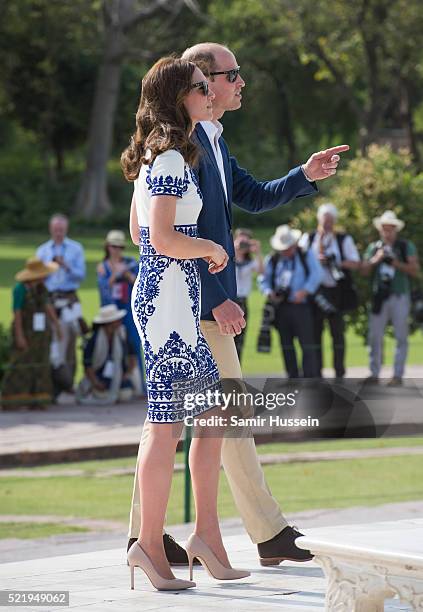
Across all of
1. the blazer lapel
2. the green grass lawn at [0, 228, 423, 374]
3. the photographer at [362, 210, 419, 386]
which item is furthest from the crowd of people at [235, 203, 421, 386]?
the blazer lapel

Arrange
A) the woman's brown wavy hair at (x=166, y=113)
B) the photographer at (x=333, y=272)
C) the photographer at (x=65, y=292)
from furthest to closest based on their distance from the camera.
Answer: the photographer at (x=333, y=272)
the photographer at (x=65, y=292)
the woman's brown wavy hair at (x=166, y=113)

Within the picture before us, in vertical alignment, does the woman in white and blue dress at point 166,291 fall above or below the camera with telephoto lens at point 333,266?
below

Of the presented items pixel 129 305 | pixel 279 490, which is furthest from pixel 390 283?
pixel 279 490

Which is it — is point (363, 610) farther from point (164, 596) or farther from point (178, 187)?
point (178, 187)

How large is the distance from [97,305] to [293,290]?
37.1ft

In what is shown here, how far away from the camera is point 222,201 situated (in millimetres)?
5758

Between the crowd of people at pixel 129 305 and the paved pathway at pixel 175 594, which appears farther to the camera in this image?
the crowd of people at pixel 129 305

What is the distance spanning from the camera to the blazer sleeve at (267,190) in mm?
5980

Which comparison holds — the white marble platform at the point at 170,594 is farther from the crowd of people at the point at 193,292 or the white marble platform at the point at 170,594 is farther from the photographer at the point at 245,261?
the photographer at the point at 245,261

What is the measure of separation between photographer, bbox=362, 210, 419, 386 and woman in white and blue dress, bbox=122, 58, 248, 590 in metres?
11.6

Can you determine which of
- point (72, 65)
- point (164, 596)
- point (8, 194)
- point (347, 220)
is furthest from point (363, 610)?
point (72, 65)

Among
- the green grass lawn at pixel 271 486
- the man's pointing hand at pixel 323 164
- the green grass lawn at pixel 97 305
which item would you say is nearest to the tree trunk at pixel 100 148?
the green grass lawn at pixel 97 305

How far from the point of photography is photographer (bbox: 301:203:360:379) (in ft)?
54.6

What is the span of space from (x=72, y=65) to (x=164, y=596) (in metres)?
56.9
